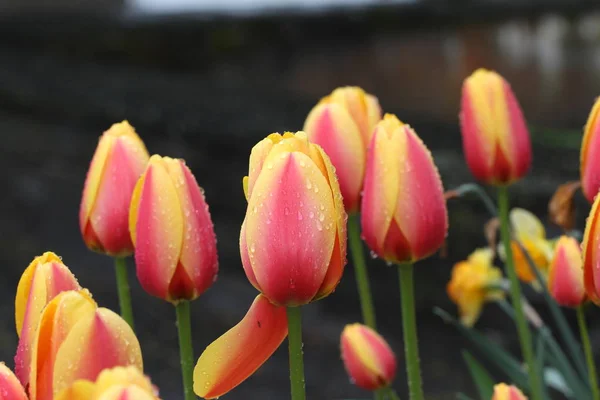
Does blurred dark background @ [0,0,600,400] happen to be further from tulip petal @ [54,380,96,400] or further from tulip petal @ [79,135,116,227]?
tulip petal @ [54,380,96,400]

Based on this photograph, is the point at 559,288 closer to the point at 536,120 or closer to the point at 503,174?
→ the point at 503,174

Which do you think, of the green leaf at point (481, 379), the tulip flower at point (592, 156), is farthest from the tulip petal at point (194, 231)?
the green leaf at point (481, 379)

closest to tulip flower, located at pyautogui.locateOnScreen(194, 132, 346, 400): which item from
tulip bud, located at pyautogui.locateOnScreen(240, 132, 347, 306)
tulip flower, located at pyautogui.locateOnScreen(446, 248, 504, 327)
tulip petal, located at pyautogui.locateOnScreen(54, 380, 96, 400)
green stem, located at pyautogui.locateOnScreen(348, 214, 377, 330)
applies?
tulip bud, located at pyautogui.locateOnScreen(240, 132, 347, 306)

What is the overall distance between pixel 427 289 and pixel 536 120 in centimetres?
96

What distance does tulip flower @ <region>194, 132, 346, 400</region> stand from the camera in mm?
354

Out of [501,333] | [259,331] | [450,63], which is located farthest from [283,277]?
[450,63]

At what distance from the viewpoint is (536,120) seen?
2.59 metres

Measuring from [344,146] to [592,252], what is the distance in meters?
0.19

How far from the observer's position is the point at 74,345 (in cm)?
29

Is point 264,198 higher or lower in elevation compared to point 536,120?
higher

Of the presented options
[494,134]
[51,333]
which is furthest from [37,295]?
[494,134]

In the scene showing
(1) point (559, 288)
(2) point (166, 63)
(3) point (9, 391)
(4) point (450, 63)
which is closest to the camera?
(3) point (9, 391)

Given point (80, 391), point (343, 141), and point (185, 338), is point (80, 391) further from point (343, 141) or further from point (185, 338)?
point (343, 141)

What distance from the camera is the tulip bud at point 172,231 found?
16.4 inches
